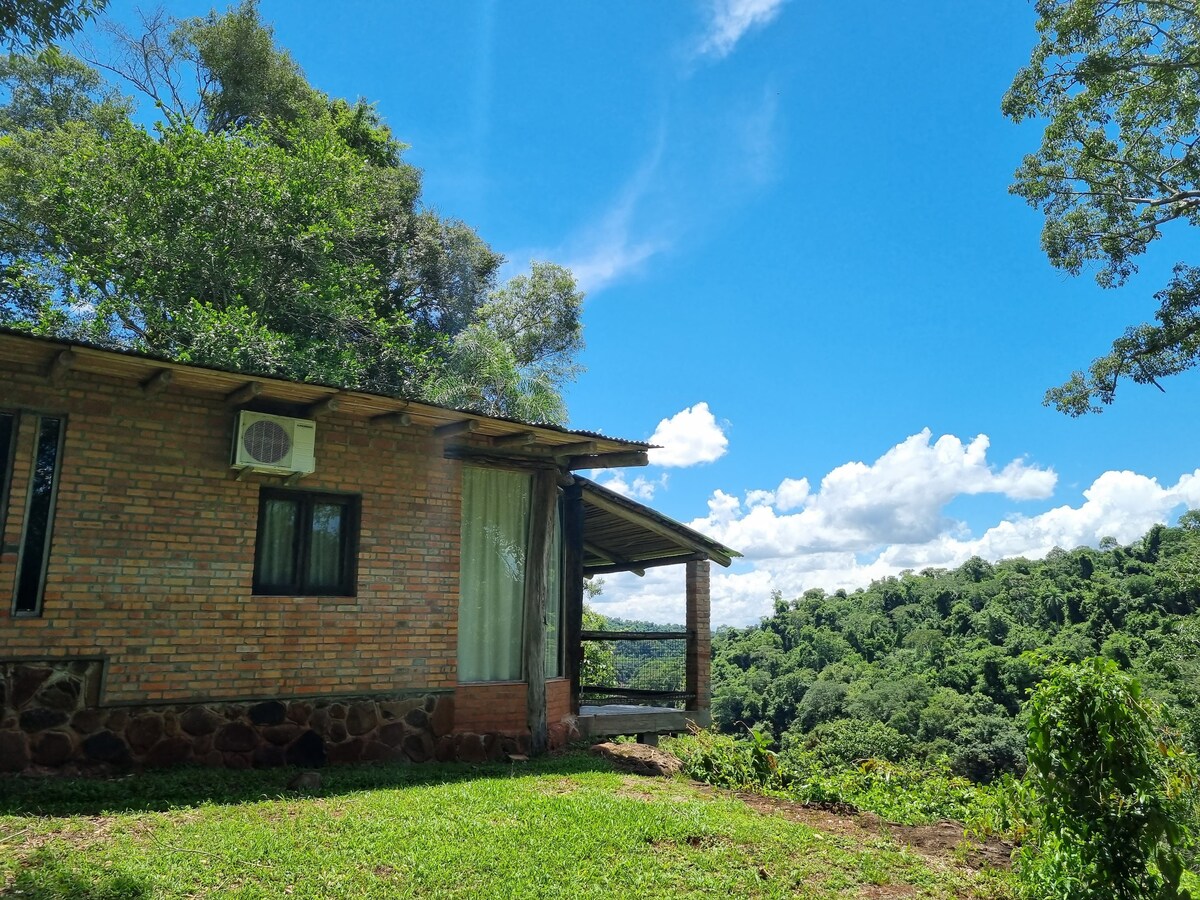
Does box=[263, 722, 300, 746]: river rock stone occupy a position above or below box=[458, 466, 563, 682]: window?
below

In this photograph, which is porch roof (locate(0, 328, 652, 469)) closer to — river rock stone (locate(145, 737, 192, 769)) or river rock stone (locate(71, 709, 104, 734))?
river rock stone (locate(71, 709, 104, 734))

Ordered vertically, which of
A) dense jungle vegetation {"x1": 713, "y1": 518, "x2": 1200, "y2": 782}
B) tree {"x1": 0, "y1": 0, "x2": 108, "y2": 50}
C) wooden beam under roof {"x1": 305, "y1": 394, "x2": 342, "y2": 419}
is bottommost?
dense jungle vegetation {"x1": 713, "y1": 518, "x2": 1200, "y2": 782}

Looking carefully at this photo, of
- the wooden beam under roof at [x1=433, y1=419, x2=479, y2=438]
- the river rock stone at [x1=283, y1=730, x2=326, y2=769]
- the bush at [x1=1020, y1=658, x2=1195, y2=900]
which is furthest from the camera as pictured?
the wooden beam under roof at [x1=433, y1=419, x2=479, y2=438]

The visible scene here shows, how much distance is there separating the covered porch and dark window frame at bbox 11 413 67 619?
206 inches

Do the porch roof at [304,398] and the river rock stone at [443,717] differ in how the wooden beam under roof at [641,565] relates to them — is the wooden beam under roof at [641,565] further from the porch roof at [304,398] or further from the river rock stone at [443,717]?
the river rock stone at [443,717]

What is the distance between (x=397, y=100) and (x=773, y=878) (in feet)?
90.8

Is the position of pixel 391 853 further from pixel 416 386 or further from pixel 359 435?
pixel 416 386

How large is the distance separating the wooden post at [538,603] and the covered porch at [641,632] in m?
0.95

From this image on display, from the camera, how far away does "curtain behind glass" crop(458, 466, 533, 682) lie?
8617 millimetres

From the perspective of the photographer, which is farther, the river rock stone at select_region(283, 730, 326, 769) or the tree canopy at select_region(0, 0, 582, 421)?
the tree canopy at select_region(0, 0, 582, 421)

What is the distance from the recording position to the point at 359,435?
7945 mm

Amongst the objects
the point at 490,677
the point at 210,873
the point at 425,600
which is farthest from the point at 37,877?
the point at 490,677

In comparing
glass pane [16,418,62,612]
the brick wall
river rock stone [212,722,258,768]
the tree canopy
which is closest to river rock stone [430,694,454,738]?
the brick wall

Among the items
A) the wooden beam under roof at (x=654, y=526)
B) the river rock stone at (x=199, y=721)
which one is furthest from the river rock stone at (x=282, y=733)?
the wooden beam under roof at (x=654, y=526)
